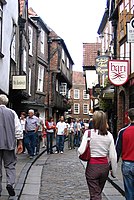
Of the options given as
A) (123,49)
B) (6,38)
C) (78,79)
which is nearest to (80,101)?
(78,79)

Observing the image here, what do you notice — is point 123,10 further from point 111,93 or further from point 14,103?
point 14,103

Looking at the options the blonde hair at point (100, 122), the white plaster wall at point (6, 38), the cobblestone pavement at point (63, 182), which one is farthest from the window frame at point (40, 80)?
the blonde hair at point (100, 122)

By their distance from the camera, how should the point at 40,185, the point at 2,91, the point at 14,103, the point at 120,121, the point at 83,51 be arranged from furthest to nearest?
the point at 83,51 < the point at 14,103 < the point at 120,121 < the point at 2,91 < the point at 40,185

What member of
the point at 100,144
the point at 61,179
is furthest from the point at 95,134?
the point at 61,179

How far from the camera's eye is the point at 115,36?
20781 mm

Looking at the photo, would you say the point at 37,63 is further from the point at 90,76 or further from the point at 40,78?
the point at 90,76

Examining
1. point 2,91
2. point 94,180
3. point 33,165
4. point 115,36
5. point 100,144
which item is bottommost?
point 33,165

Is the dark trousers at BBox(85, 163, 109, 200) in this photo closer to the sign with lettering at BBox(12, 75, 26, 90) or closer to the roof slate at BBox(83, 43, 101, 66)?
the sign with lettering at BBox(12, 75, 26, 90)

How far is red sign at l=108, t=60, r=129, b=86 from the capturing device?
15.9m

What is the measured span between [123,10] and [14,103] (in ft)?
24.3

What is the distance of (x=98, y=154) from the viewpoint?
5.93 m

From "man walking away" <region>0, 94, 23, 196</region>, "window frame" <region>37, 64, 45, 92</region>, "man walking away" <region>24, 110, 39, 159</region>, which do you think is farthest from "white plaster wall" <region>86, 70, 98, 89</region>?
"man walking away" <region>0, 94, 23, 196</region>

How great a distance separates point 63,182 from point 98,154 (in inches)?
158

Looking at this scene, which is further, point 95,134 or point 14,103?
point 14,103
